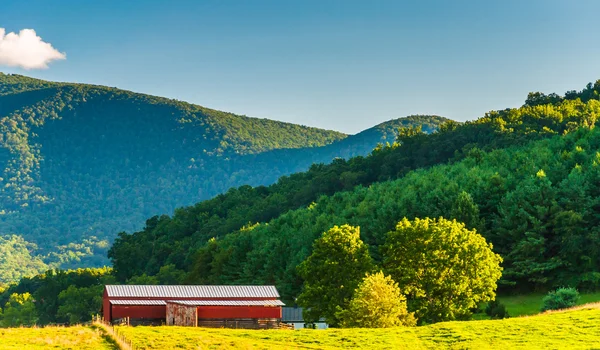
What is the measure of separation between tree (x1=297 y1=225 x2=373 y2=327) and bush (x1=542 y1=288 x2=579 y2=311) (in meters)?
16.6

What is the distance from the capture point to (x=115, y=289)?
80.1 m

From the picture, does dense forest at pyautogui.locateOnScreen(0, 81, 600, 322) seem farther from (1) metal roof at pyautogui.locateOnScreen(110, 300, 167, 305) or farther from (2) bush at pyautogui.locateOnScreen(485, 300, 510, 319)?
(1) metal roof at pyautogui.locateOnScreen(110, 300, 167, 305)

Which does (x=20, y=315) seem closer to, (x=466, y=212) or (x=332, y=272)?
(x=466, y=212)

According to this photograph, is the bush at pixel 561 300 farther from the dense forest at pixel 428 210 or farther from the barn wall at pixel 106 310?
the barn wall at pixel 106 310

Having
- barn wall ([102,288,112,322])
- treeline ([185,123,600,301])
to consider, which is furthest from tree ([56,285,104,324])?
barn wall ([102,288,112,322])

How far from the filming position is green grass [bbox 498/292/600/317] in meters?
86.5

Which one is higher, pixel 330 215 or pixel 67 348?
pixel 330 215

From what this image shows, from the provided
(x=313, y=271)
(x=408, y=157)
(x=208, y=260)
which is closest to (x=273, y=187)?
(x=408, y=157)

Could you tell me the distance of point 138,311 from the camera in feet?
250

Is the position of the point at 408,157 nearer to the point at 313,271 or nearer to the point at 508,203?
the point at 508,203

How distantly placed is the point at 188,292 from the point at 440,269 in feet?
73.5

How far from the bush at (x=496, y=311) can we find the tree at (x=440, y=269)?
41.6 inches

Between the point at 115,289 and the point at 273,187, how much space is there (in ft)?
381

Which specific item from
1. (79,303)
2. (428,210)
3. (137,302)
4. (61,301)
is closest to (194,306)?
(137,302)
